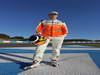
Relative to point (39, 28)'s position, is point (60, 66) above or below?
below

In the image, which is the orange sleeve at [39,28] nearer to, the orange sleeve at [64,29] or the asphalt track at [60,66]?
the orange sleeve at [64,29]

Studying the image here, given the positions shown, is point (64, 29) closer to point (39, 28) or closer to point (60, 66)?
point (39, 28)

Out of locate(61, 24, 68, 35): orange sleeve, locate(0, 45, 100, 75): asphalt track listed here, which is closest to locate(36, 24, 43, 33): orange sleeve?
locate(61, 24, 68, 35): orange sleeve

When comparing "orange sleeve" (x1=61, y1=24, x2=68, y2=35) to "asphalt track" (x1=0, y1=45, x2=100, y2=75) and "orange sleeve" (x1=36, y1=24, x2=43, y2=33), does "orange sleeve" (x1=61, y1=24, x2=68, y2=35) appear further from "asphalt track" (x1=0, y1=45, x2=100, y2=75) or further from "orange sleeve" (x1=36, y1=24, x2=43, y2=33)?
"asphalt track" (x1=0, y1=45, x2=100, y2=75)

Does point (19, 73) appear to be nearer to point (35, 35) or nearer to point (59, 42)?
point (35, 35)

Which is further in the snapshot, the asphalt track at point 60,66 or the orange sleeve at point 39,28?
the orange sleeve at point 39,28

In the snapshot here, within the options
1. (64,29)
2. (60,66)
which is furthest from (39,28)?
(60,66)

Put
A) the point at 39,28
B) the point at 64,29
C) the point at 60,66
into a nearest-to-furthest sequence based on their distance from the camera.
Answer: the point at 60,66, the point at 39,28, the point at 64,29

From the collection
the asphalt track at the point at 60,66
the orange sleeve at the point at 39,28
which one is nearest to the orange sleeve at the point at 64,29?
the orange sleeve at the point at 39,28

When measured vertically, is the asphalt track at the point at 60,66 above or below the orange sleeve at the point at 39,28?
below

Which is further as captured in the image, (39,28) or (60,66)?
(39,28)

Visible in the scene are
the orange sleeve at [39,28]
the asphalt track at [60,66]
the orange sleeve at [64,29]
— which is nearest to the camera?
the asphalt track at [60,66]

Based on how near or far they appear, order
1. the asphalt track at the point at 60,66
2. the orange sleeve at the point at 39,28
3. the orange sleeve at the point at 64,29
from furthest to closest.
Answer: the orange sleeve at the point at 64,29, the orange sleeve at the point at 39,28, the asphalt track at the point at 60,66

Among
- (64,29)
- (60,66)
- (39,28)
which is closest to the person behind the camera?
(60,66)
